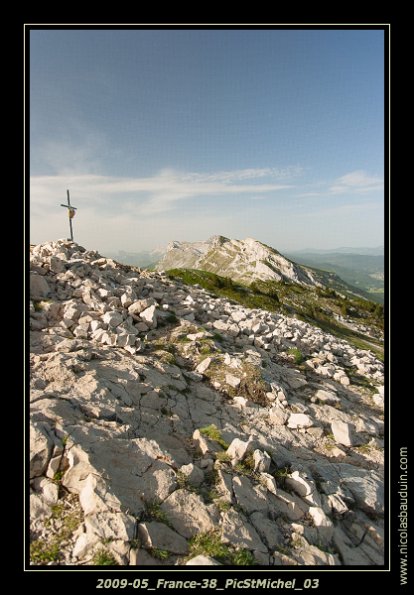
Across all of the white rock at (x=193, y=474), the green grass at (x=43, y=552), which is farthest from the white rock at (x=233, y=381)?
the green grass at (x=43, y=552)

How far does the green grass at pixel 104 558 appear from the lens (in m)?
4.57

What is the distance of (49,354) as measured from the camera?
8.90 meters

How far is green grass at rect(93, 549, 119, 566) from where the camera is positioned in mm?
4566

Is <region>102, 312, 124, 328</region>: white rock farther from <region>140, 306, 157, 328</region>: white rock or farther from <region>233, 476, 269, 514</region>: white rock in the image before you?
<region>233, 476, 269, 514</region>: white rock

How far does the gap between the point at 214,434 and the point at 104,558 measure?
12.5 ft

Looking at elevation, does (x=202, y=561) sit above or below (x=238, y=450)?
below

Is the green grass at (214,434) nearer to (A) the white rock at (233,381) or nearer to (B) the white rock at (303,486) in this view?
(B) the white rock at (303,486)

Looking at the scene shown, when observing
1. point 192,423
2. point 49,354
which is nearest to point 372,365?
point 192,423

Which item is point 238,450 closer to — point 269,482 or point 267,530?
point 269,482

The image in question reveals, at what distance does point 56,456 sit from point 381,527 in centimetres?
737

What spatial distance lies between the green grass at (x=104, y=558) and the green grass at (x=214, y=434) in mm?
3506

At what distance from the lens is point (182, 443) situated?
7445mm

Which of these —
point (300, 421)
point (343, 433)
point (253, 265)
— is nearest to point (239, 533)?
point (300, 421)

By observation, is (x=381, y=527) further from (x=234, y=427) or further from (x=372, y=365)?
(x=372, y=365)
